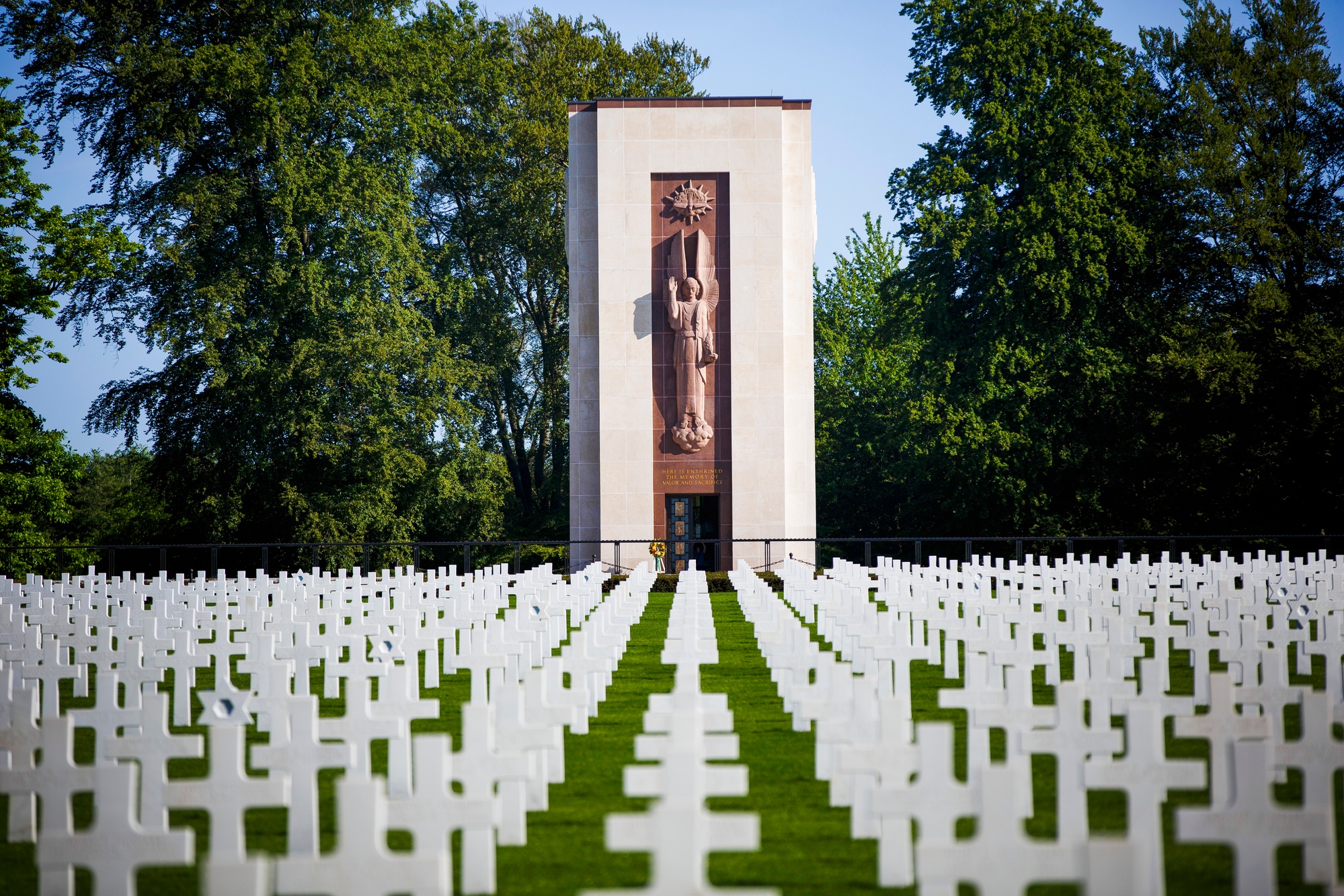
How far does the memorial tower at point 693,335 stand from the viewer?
35094 millimetres

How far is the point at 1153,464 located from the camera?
38.5 m

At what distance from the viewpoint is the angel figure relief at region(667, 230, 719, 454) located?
116 ft

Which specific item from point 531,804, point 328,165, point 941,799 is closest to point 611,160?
point 328,165

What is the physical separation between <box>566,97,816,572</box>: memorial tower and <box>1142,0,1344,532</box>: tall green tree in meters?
11.0

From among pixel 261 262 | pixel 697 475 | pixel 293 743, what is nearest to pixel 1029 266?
pixel 697 475

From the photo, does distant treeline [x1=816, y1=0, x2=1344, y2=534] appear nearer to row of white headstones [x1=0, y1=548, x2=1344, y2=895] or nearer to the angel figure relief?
the angel figure relief

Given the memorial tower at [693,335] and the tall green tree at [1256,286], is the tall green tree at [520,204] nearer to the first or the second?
the memorial tower at [693,335]

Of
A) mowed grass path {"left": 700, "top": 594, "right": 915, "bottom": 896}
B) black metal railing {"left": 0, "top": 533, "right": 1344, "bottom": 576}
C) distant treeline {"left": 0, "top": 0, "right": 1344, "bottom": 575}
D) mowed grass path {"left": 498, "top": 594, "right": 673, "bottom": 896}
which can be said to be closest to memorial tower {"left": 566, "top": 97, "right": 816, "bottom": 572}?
black metal railing {"left": 0, "top": 533, "right": 1344, "bottom": 576}

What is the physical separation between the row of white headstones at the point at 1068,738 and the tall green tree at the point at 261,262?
81.1ft

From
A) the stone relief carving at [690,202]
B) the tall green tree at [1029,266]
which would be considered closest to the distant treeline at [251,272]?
the stone relief carving at [690,202]

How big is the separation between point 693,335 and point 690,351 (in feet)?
1.34

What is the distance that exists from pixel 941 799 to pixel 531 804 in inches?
116

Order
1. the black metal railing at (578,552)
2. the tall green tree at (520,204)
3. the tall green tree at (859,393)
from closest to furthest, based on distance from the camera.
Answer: the black metal railing at (578,552) → the tall green tree at (520,204) → the tall green tree at (859,393)

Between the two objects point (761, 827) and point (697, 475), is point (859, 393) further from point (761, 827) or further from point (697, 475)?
point (761, 827)
